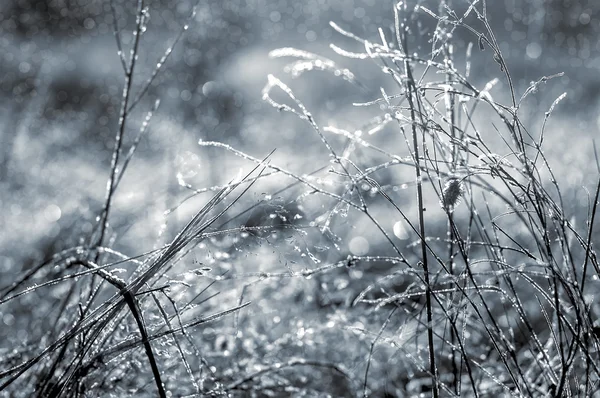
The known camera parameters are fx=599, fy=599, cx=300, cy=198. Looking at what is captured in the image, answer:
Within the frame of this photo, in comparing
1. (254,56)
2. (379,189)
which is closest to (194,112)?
(254,56)

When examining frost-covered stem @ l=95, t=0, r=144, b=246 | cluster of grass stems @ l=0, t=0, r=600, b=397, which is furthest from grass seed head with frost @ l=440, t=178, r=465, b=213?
frost-covered stem @ l=95, t=0, r=144, b=246

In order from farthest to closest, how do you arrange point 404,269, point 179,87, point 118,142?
point 179,87 < point 118,142 < point 404,269

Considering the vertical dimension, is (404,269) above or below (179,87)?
below

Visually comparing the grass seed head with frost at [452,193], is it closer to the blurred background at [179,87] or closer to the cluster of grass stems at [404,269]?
the cluster of grass stems at [404,269]

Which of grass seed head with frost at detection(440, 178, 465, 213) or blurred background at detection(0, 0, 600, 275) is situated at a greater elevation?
blurred background at detection(0, 0, 600, 275)

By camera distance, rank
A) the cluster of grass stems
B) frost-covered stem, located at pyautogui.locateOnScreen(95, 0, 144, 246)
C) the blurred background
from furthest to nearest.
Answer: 1. the blurred background
2. frost-covered stem, located at pyautogui.locateOnScreen(95, 0, 144, 246)
3. the cluster of grass stems

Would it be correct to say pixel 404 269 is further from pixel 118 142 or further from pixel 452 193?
pixel 118 142

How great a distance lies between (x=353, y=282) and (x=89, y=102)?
17.9 ft

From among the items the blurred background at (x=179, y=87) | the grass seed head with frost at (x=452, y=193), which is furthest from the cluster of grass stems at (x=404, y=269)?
the blurred background at (x=179, y=87)

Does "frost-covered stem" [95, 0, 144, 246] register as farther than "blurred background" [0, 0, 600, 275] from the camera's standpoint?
No

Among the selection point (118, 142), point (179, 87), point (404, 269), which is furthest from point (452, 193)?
point (179, 87)

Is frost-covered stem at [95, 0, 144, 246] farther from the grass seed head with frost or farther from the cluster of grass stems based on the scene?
the grass seed head with frost

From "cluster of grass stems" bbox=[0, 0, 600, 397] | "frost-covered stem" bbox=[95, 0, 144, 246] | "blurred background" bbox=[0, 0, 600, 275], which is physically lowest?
"cluster of grass stems" bbox=[0, 0, 600, 397]

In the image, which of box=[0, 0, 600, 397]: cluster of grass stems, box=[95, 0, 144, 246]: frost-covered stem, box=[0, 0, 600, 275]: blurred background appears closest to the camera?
box=[0, 0, 600, 397]: cluster of grass stems
